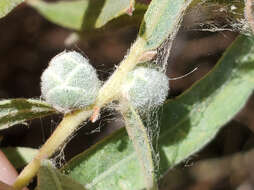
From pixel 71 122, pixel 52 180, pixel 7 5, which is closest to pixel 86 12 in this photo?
pixel 7 5

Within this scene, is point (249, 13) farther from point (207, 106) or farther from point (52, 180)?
point (52, 180)

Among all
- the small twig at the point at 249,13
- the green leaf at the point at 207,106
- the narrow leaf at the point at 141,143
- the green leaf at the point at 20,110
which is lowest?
the green leaf at the point at 207,106

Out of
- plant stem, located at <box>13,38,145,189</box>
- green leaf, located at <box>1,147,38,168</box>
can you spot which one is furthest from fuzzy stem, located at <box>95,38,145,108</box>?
green leaf, located at <box>1,147,38,168</box>

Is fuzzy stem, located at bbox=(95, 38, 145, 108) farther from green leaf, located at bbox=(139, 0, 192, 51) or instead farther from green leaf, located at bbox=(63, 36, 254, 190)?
green leaf, located at bbox=(63, 36, 254, 190)

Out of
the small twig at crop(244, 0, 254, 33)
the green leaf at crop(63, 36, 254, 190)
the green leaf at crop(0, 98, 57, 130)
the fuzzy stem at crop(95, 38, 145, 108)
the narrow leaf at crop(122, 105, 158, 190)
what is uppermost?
the small twig at crop(244, 0, 254, 33)

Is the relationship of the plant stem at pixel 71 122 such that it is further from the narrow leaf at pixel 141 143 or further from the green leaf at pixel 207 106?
the green leaf at pixel 207 106

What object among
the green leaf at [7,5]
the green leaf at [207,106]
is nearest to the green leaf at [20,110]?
the green leaf at [7,5]
